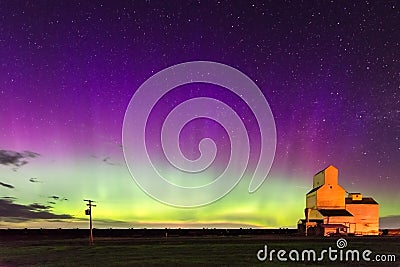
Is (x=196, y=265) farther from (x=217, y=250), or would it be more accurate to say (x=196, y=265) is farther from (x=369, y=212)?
(x=369, y=212)

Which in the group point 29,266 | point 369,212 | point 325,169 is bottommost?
point 29,266

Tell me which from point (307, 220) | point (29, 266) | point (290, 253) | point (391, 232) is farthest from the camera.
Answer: point (391, 232)

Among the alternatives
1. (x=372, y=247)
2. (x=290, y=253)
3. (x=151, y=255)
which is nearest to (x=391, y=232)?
(x=372, y=247)

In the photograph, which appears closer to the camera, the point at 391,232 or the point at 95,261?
the point at 95,261

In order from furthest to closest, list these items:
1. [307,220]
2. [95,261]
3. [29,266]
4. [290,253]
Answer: [307,220], [290,253], [95,261], [29,266]

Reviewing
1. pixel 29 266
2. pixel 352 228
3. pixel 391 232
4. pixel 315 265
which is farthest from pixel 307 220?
pixel 29 266

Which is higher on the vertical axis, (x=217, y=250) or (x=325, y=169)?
(x=325, y=169)

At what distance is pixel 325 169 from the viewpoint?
14523 mm

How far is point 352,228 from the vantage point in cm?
2050

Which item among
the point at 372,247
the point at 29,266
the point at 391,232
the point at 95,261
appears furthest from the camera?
the point at 391,232

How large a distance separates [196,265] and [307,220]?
940 centimetres

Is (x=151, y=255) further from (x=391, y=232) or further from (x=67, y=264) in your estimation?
(x=391, y=232)

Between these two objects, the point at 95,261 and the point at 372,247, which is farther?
the point at 372,247

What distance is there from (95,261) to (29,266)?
1.53 meters
